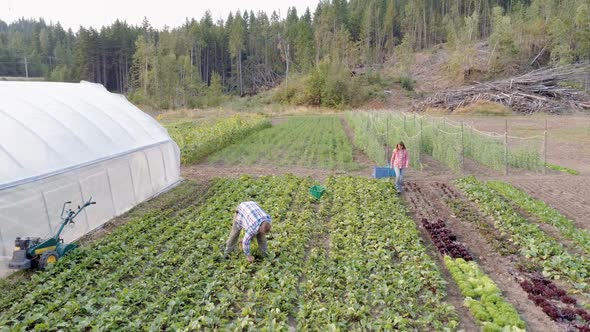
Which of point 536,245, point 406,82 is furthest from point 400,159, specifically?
point 406,82

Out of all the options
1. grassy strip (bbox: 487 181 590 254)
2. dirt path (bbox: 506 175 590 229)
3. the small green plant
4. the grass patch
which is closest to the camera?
grassy strip (bbox: 487 181 590 254)

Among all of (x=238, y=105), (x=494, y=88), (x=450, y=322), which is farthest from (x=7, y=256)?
(x=238, y=105)

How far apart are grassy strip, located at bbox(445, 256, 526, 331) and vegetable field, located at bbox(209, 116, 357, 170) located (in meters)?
9.53

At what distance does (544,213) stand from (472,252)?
289 centimetres

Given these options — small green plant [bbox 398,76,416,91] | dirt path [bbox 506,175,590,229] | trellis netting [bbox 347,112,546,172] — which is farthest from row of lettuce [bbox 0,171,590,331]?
small green plant [bbox 398,76,416,91]

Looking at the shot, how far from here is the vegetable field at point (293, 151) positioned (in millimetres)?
17494

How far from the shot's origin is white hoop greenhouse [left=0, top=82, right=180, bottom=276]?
7529 mm

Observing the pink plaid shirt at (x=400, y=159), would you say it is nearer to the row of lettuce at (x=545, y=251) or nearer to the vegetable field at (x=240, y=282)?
the row of lettuce at (x=545, y=251)

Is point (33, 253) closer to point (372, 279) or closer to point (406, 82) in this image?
point (372, 279)

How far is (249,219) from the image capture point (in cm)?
694

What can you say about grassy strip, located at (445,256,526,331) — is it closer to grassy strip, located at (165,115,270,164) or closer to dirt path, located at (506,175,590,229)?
dirt path, located at (506,175,590,229)

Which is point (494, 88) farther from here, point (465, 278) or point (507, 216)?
point (465, 278)

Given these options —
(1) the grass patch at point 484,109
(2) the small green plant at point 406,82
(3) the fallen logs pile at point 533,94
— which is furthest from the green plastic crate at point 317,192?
(2) the small green plant at point 406,82

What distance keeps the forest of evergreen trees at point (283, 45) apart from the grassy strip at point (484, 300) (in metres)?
48.8
